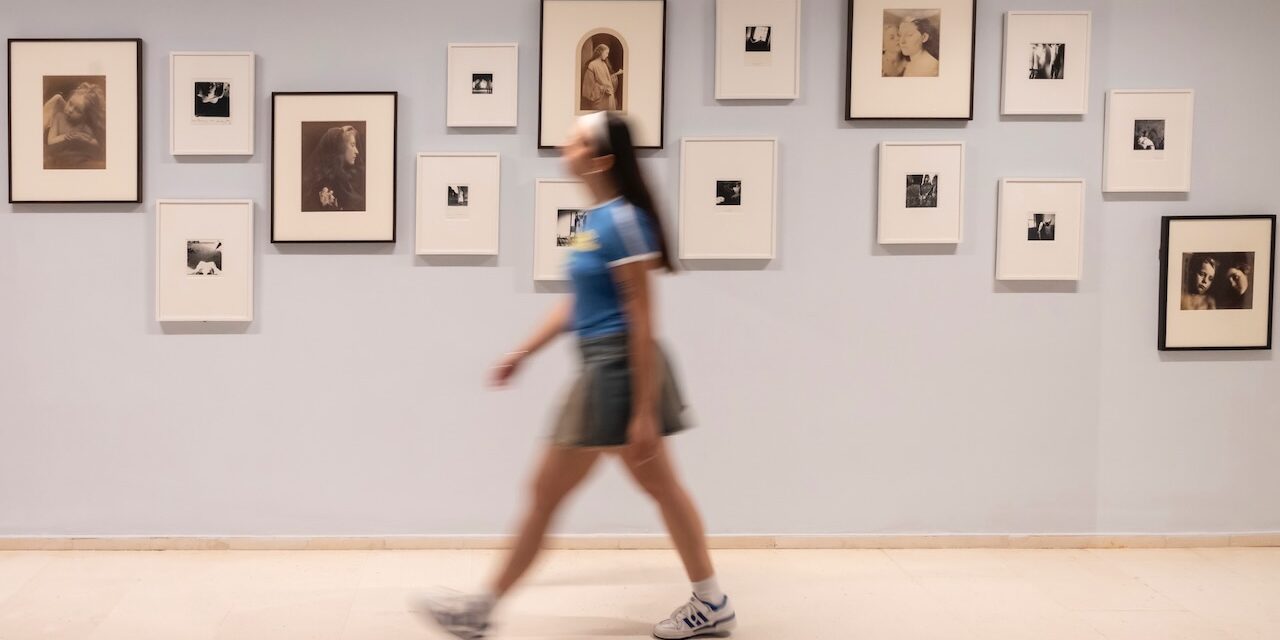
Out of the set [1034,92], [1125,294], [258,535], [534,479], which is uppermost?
[1034,92]

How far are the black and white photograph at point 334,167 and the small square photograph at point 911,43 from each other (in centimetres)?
179

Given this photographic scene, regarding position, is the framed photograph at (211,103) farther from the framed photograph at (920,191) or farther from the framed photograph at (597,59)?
the framed photograph at (920,191)

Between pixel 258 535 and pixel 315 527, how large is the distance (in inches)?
7.6

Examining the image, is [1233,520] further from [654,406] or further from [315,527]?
[315,527]

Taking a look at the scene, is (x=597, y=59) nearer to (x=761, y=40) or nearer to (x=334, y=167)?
(x=761, y=40)

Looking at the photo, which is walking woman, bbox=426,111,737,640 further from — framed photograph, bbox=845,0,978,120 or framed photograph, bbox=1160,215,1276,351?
framed photograph, bbox=1160,215,1276,351

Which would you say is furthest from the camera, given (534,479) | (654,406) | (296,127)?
(296,127)

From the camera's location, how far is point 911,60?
11.8 feet

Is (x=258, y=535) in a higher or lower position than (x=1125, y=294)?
lower

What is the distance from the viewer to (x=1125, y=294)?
373 centimetres

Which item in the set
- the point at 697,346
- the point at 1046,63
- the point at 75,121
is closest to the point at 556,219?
the point at 697,346

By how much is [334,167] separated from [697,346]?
53.8 inches

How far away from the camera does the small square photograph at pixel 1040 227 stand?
3.66 metres

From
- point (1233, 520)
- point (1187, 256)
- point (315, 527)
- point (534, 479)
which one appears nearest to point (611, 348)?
point (534, 479)
